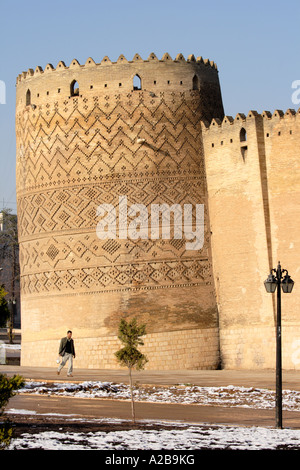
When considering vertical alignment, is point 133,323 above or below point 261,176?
below

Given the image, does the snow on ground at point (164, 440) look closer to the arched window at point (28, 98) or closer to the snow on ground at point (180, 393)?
the snow on ground at point (180, 393)

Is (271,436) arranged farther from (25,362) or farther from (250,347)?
(25,362)

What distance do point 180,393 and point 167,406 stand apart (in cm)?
128

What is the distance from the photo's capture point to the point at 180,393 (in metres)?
12.5

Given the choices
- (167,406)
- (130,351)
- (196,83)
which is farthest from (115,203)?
(130,351)

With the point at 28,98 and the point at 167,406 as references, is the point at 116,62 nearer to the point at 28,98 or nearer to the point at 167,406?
the point at 28,98

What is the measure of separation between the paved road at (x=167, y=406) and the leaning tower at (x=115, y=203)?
2443 millimetres

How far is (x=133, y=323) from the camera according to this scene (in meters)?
11.0

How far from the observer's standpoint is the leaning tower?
17.5 meters

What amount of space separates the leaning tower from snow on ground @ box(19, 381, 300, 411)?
4.44 meters

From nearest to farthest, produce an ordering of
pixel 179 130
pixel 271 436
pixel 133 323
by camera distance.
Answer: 1. pixel 271 436
2. pixel 133 323
3. pixel 179 130

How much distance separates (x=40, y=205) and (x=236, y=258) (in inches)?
178
